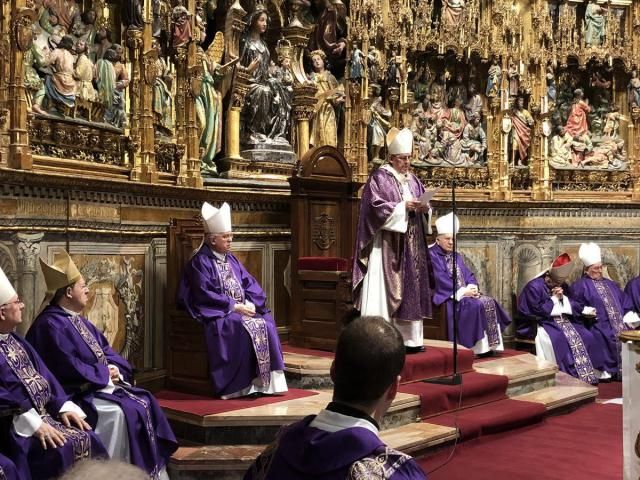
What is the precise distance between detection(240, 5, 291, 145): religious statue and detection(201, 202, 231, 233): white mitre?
10.3 ft

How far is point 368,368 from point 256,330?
515cm

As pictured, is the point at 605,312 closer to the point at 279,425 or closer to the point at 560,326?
the point at 560,326

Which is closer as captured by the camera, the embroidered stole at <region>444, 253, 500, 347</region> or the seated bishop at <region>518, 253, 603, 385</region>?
the embroidered stole at <region>444, 253, 500, 347</region>

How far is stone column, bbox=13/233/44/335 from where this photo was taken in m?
7.41

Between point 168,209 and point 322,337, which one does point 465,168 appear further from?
point 168,209

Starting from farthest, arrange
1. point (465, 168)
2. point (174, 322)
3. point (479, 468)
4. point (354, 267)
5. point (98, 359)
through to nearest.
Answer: point (465, 168), point (354, 267), point (174, 322), point (479, 468), point (98, 359)

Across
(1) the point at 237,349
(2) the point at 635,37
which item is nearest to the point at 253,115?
(1) the point at 237,349

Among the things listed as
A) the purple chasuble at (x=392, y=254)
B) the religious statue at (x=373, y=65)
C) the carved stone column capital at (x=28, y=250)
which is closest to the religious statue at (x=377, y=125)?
the religious statue at (x=373, y=65)

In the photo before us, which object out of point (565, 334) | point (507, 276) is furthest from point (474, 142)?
point (565, 334)

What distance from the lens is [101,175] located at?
8703 millimetres

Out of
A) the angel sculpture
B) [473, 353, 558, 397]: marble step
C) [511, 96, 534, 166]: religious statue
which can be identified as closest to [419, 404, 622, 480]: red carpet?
[473, 353, 558, 397]: marble step

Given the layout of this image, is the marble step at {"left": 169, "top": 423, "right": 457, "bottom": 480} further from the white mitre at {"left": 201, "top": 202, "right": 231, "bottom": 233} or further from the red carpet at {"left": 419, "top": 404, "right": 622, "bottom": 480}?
the white mitre at {"left": 201, "top": 202, "right": 231, "bottom": 233}

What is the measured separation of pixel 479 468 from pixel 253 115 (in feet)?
18.6

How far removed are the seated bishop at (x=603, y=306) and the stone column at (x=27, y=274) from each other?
7.88 metres
